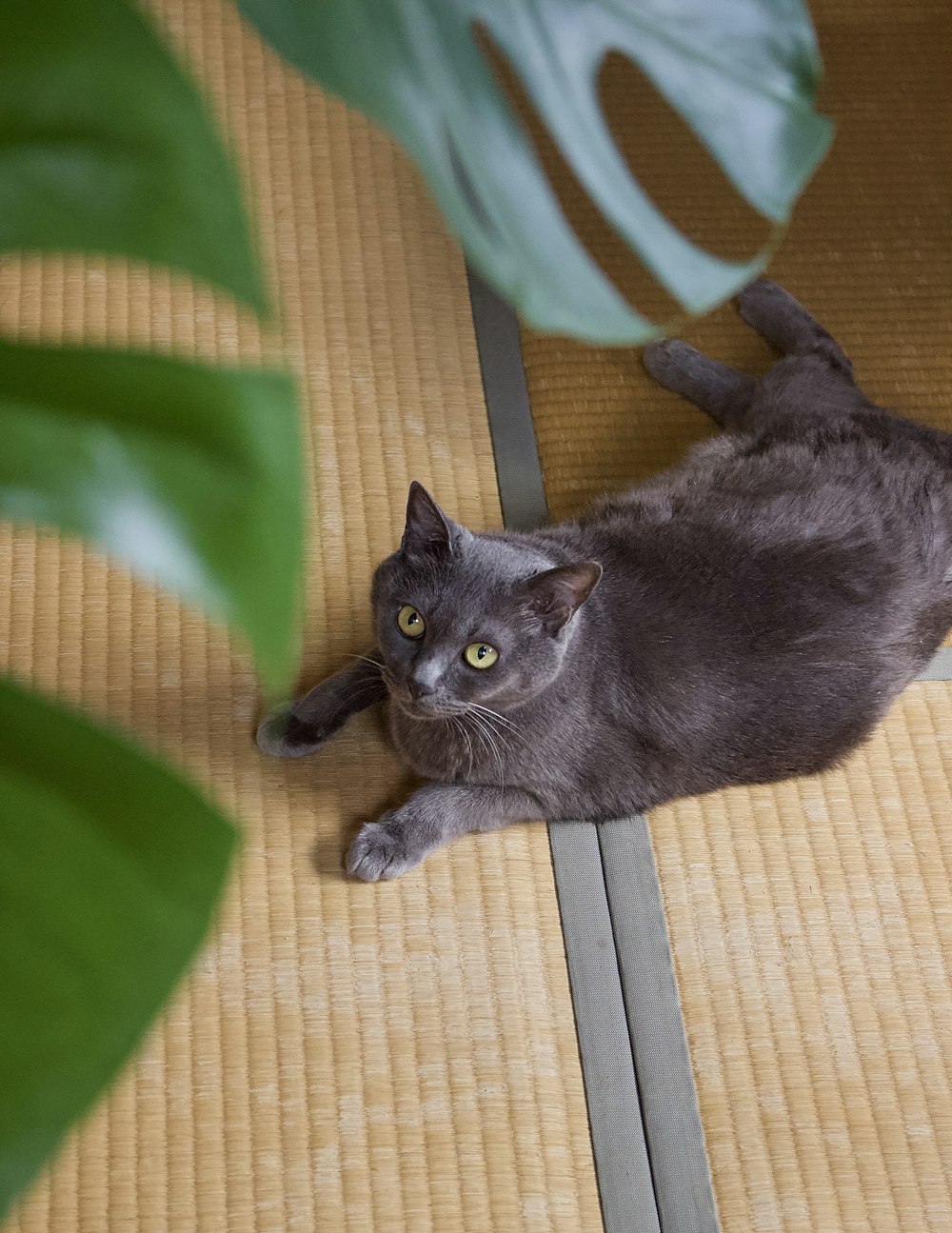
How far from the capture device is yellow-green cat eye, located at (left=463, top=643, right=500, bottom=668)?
1202 mm

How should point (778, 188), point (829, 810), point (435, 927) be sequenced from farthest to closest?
point (829, 810)
point (435, 927)
point (778, 188)

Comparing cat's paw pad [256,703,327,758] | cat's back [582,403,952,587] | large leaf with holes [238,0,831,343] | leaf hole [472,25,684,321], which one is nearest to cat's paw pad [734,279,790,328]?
leaf hole [472,25,684,321]

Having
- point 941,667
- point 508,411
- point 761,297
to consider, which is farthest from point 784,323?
point 941,667

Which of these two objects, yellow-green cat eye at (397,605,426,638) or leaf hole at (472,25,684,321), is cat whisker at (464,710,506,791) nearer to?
yellow-green cat eye at (397,605,426,638)

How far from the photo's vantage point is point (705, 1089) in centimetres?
132

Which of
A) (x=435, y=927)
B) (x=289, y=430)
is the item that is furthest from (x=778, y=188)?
(x=435, y=927)

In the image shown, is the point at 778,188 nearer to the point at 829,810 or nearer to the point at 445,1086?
the point at 445,1086

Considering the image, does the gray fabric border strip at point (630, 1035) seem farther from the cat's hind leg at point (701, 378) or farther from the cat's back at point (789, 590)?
the cat's hind leg at point (701, 378)

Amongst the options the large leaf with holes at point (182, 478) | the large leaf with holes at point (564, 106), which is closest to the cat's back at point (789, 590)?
the large leaf with holes at point (564, 106)

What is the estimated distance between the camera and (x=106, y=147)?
249 millimetres

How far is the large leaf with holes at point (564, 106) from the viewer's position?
268 millimetres

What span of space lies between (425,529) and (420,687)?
0.58ft

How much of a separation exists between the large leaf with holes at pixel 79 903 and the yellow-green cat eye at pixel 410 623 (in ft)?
3.20

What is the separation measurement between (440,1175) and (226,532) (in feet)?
3.98
